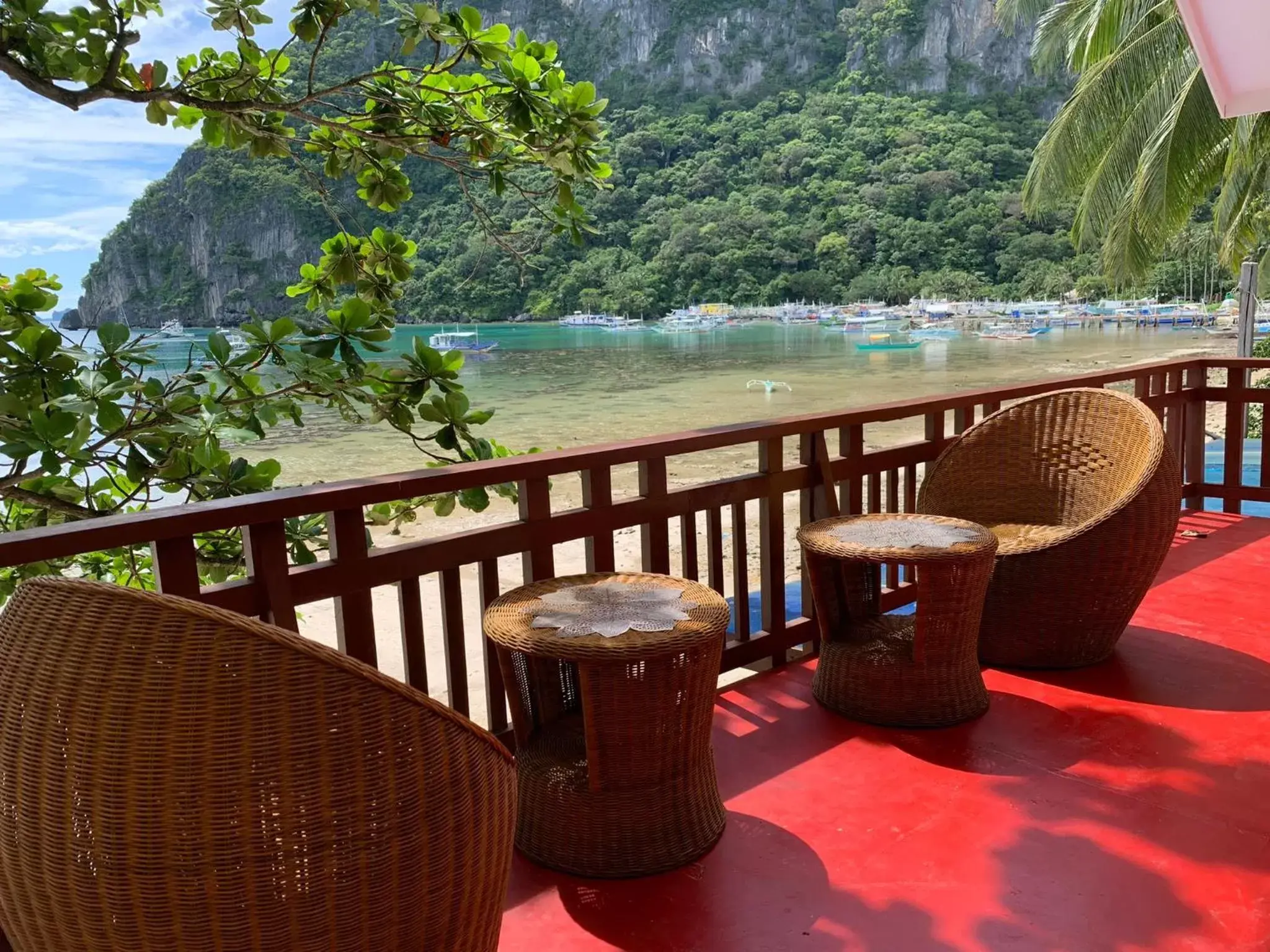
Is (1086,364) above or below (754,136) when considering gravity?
below

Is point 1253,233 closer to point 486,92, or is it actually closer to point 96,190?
point 486,92

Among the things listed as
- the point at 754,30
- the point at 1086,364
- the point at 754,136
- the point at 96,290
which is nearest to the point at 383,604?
the point at 96,290

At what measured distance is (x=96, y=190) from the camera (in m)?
37.2

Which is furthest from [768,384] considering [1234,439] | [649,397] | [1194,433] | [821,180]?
[1194,433]

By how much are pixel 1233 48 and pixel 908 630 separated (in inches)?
97.8

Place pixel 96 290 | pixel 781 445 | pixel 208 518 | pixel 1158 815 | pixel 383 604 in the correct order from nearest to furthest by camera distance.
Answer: pixel 208 518 < pixel 1158 815 < pixel 781 445 < pixel 96 290 < pixel 383 604

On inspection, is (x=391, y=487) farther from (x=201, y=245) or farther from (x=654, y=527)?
(x=201, y=245)

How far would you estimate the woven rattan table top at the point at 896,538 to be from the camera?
96.8 inches

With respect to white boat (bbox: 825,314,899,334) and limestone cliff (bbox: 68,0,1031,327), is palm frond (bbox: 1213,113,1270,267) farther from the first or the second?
white boat (bbox: 825,314,899,334)

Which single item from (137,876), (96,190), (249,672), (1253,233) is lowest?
(137,876)

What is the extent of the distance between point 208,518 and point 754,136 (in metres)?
47.8

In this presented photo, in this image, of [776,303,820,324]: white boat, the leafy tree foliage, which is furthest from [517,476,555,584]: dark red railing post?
[776,303,820,324]: white boat

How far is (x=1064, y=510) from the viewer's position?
125 inches

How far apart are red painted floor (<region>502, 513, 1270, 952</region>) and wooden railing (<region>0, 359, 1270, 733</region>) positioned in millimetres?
439
